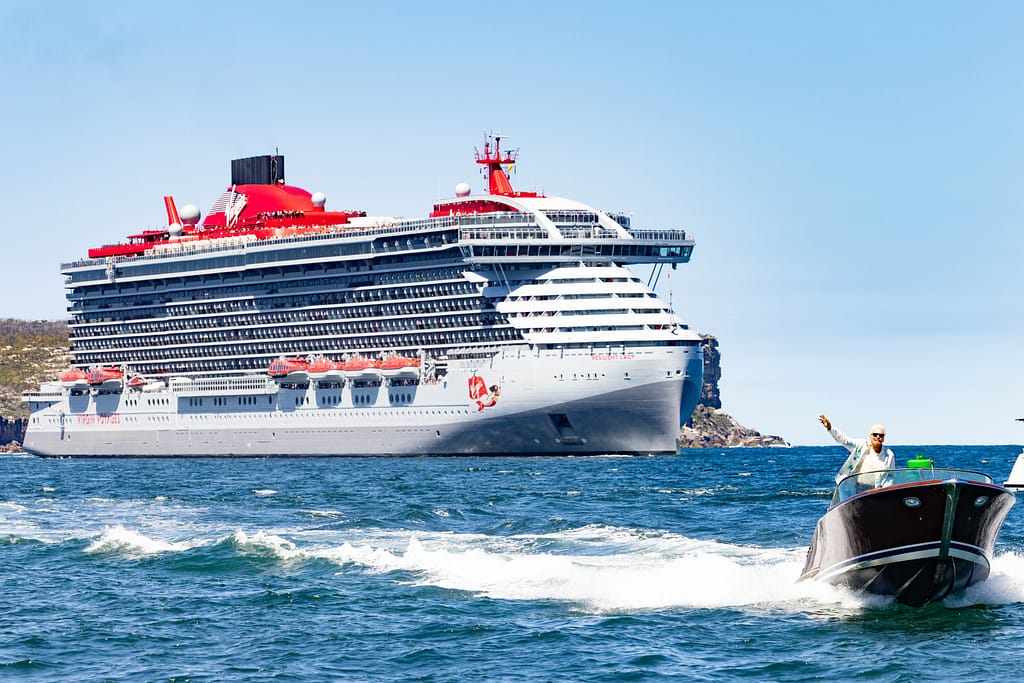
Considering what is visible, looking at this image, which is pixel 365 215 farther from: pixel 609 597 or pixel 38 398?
pixel 609 597

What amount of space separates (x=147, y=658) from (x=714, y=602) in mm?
9705

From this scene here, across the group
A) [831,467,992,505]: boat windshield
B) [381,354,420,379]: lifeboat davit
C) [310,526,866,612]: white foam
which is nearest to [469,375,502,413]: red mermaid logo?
[381,354,420,379]: lifeboat davit

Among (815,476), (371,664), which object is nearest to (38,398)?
(815,476)

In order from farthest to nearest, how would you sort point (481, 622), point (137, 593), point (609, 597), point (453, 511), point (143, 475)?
point (143, 475)
point (453, 511)
point (137, 593)
point (609, 597)
point (481, 622)

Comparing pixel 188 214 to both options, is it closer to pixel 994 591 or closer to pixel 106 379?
pixel 106 379

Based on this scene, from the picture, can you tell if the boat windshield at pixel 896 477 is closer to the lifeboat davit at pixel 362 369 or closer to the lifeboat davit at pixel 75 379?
the lifeboat davit at pixel 362 369

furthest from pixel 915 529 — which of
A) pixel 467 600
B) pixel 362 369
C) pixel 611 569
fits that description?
pixel 362 369

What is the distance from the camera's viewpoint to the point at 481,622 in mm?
26469

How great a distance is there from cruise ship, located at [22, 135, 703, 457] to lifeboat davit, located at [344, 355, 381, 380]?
16 centimetres

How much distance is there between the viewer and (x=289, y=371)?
109062 mm

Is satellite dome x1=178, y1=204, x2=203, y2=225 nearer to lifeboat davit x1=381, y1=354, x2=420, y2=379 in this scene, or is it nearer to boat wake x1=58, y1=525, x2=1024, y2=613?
lifeboat davit x1=381, y1=354, x2=420, y2=379

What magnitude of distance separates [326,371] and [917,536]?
84.1 m

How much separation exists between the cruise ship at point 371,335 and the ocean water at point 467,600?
→ 42735 millimetres

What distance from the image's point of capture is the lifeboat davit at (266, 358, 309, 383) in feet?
357
